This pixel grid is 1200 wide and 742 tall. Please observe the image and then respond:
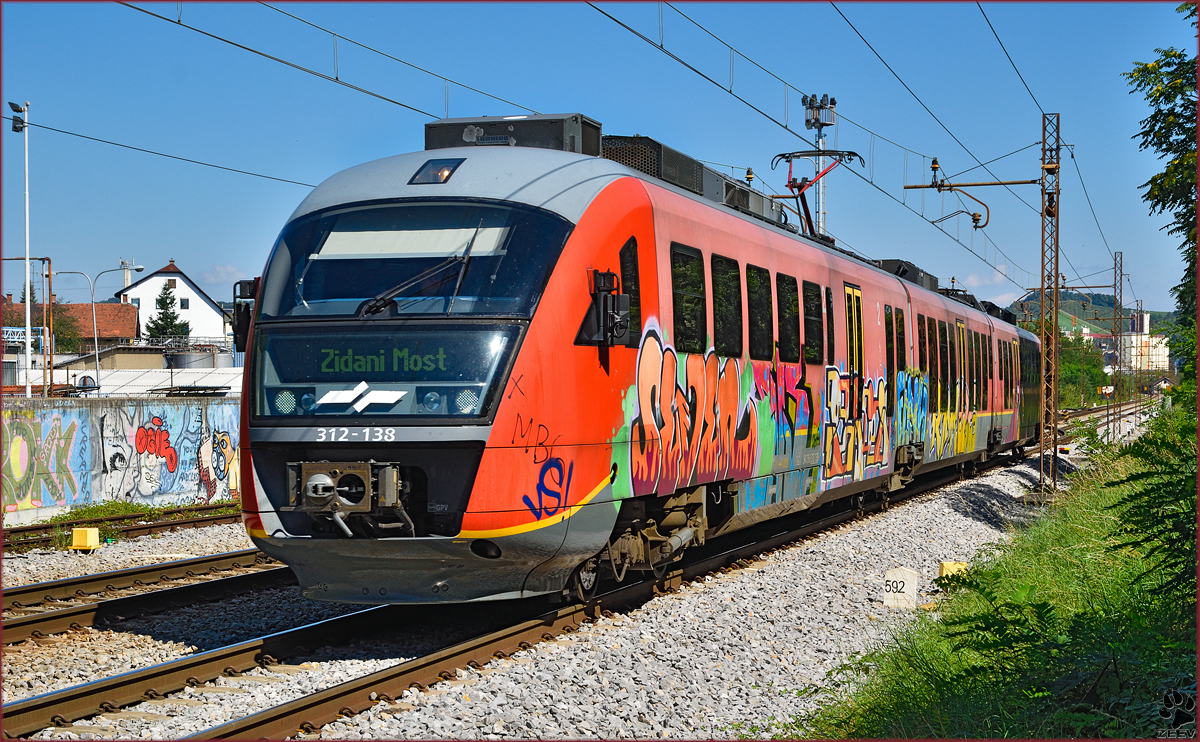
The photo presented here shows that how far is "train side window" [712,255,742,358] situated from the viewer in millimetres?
10219

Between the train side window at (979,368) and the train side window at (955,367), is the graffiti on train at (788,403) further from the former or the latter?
the train side window at (979,368)

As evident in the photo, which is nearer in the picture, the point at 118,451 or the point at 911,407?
the point at 911,407

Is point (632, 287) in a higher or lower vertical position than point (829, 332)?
higher

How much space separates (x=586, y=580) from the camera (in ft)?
29.0

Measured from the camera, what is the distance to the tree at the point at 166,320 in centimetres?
9244

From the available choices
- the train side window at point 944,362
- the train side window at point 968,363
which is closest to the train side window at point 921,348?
the train side window at point 944,362

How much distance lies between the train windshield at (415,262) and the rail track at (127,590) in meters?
2.96

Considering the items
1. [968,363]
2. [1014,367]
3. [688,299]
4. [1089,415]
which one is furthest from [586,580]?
[1089,415]

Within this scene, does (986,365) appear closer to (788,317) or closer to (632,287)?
(788,317)

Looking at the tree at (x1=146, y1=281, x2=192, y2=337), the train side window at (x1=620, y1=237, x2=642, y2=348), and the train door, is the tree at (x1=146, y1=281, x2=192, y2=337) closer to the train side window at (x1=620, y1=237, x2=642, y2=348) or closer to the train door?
the train door

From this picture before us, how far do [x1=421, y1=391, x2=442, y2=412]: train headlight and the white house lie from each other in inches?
3693

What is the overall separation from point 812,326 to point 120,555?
28.1 feet

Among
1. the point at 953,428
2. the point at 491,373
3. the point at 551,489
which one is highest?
the point at 491,373

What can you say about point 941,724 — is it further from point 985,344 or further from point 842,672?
point 985,344
